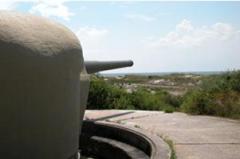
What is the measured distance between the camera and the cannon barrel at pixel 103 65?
786 centimetres

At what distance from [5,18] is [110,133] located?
445cm

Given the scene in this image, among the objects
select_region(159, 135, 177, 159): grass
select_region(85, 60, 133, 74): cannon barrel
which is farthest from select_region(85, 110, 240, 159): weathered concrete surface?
select_region(85, 60, 133, 74): cannon barrel

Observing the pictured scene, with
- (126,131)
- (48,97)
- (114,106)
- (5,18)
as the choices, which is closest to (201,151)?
(126,131)

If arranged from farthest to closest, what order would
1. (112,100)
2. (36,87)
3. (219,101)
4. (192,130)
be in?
(112,100), (219,101), (192,130), (36,87)

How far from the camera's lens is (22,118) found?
4.36m

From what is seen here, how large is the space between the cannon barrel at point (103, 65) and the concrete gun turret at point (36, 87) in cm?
252

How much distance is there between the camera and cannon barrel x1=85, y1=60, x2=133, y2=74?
7857 millimetres

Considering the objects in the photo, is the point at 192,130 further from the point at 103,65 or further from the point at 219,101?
the point at 219,101

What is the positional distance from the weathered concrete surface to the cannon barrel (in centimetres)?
128

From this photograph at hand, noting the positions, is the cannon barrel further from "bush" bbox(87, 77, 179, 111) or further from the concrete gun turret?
the concrete gun turret

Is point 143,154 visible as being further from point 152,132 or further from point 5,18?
point 5,18

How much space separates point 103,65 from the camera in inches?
Result: 348

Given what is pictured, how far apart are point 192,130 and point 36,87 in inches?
168

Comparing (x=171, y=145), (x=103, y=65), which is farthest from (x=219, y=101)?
(x=171, y=145)
